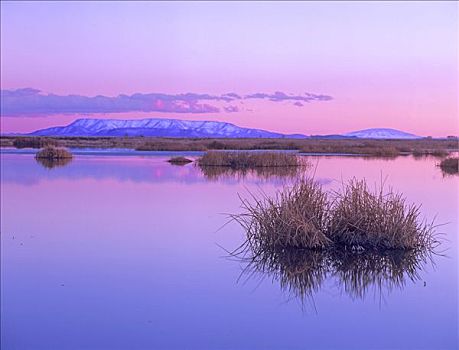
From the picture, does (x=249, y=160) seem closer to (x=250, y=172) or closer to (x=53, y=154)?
(x=250, y=172)

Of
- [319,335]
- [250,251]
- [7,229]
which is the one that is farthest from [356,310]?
[7,229]

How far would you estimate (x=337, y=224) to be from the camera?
365 inches

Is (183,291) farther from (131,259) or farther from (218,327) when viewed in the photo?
(131,259)

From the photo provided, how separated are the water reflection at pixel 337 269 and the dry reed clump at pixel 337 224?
16 centimetres

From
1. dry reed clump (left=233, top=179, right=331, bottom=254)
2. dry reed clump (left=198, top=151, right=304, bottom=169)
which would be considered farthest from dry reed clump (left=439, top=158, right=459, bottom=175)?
dry reed clump (left=233, top=179, right=331, bottom=254)

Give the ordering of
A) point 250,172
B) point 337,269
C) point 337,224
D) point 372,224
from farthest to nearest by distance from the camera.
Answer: point 250,172
point 337,224
point 372,224
point 337,269

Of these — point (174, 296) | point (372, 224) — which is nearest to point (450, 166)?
point (372, 224)

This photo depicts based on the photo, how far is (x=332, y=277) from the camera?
7734 mm

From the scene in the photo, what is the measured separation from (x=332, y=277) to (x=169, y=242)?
3.14m

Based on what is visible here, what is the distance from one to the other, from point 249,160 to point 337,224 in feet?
56.1

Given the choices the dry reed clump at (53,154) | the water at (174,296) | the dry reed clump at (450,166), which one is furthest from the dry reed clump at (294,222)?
the dry reed clump at (53,154)

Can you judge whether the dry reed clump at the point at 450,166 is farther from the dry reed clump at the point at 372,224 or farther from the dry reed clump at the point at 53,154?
the dry reed clump at the point at 53,154

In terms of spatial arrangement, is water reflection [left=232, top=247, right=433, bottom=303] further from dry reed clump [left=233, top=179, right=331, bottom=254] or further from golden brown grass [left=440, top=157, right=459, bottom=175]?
golden brown grass [left=440, top=157, right=459, bottom=175]

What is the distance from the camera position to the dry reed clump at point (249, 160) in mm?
25484
